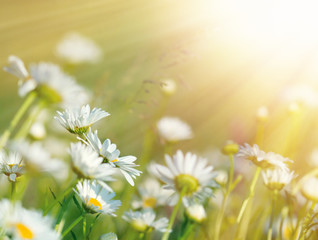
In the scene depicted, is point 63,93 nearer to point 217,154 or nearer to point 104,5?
point 217,154

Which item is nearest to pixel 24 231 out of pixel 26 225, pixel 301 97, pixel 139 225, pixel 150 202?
pixel 26 225

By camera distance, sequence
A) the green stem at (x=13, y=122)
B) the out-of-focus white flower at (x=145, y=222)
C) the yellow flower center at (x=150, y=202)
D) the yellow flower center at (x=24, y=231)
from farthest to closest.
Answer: the yellow flower center at (x=150, y=202) → the out-of-focus white flower at (x=145, y=222) → the green stem at (x=13, y=122) → the yellow flower center at (x=24, y=231)

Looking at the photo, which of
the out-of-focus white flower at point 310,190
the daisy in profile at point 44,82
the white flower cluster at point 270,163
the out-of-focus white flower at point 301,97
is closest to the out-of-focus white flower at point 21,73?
the daisy in profile at point 44,82

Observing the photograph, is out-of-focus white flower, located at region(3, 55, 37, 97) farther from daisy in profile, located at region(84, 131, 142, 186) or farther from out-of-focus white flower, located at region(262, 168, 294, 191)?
out-of-focus white flower, located at region(262, 168, 294, 191)

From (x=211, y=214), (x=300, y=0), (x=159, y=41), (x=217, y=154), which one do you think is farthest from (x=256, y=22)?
(x=211, y=214)

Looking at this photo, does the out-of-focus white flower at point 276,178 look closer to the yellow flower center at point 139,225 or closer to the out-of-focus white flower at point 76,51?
the yellow flower center at point 139,225
